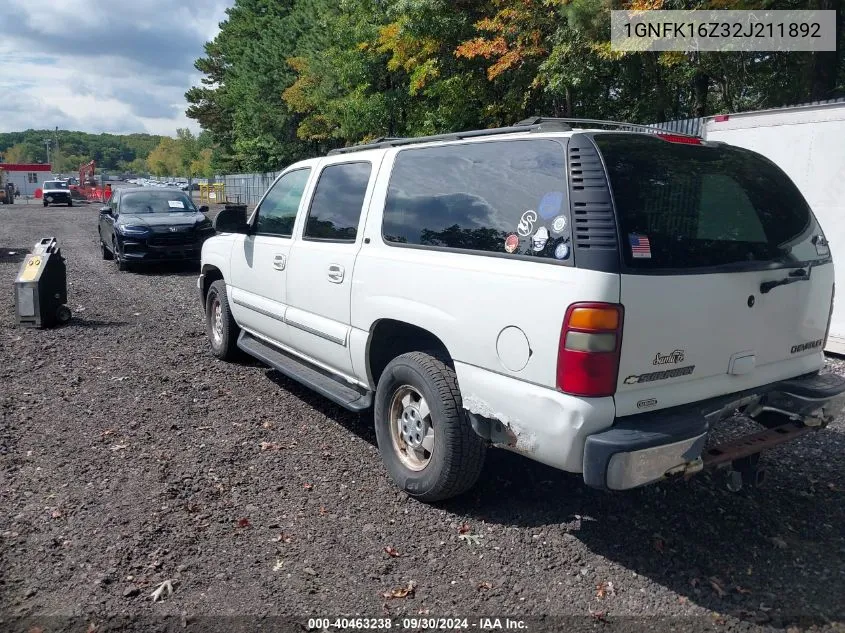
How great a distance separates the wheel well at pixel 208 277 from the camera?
275 inches

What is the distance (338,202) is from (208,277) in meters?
2.87

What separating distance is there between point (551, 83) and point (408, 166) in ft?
40.1

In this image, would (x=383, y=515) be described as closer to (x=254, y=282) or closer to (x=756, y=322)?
(x=756, y=322)

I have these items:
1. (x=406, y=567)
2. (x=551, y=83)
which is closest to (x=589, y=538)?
(x=406, y=567)

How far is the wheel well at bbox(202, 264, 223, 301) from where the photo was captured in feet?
23.0

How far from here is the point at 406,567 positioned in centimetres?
336

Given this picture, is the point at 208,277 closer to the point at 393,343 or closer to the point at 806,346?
the point at 393,343

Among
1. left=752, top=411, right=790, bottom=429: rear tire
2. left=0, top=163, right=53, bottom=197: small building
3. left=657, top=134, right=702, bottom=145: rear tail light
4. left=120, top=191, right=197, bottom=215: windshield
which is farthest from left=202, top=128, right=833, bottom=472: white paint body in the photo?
left=0, top=163, right=53, bottom=197: small building

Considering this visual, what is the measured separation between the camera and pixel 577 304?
295cm

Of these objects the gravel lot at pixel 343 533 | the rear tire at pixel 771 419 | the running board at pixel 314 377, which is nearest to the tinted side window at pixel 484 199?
the running board at pixel 314 377

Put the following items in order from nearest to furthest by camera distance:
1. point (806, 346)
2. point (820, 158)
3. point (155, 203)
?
point (806, 346) → point (820, 158) → point (155, 203)

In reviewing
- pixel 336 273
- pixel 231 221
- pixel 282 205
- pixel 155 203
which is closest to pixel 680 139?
pixel 336 273

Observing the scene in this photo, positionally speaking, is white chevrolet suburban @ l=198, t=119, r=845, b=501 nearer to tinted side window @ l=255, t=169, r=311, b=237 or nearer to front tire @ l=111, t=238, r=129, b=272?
tinted side window @ l=255, t=169, r=311, b=237

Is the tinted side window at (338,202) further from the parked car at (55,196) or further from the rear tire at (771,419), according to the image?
the parked car at (55,196)
